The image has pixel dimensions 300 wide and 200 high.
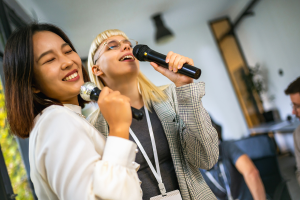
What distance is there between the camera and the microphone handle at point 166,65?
2.54ft

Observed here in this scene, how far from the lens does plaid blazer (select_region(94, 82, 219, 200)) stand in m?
0.86

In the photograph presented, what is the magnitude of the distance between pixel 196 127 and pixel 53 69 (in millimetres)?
595

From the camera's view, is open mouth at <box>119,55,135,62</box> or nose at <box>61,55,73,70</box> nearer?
nose at <box>61,55,73,70</box>

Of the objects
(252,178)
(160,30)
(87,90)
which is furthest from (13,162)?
(160,30)

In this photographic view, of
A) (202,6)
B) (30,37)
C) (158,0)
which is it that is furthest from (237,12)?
(30,37)

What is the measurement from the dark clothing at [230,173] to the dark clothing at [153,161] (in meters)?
1.06

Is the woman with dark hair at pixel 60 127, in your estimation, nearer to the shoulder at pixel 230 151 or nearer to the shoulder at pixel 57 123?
the shoulder at pixel 57 123

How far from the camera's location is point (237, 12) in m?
4.68

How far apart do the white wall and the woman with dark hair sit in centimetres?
328

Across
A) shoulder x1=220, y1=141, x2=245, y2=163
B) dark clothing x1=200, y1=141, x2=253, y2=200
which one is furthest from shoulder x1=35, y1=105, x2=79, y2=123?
shoulder x1=220, y1=141, x2=245, y2=163

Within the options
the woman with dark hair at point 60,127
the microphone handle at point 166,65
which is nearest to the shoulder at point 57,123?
the woman with dark hair at point 60,127

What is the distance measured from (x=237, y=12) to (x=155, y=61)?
15.1 ft

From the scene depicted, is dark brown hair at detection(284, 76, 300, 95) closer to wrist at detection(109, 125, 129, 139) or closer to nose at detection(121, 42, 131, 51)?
nose at detection(121, 42, 131, 51)

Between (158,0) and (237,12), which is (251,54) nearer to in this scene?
(237,12)
